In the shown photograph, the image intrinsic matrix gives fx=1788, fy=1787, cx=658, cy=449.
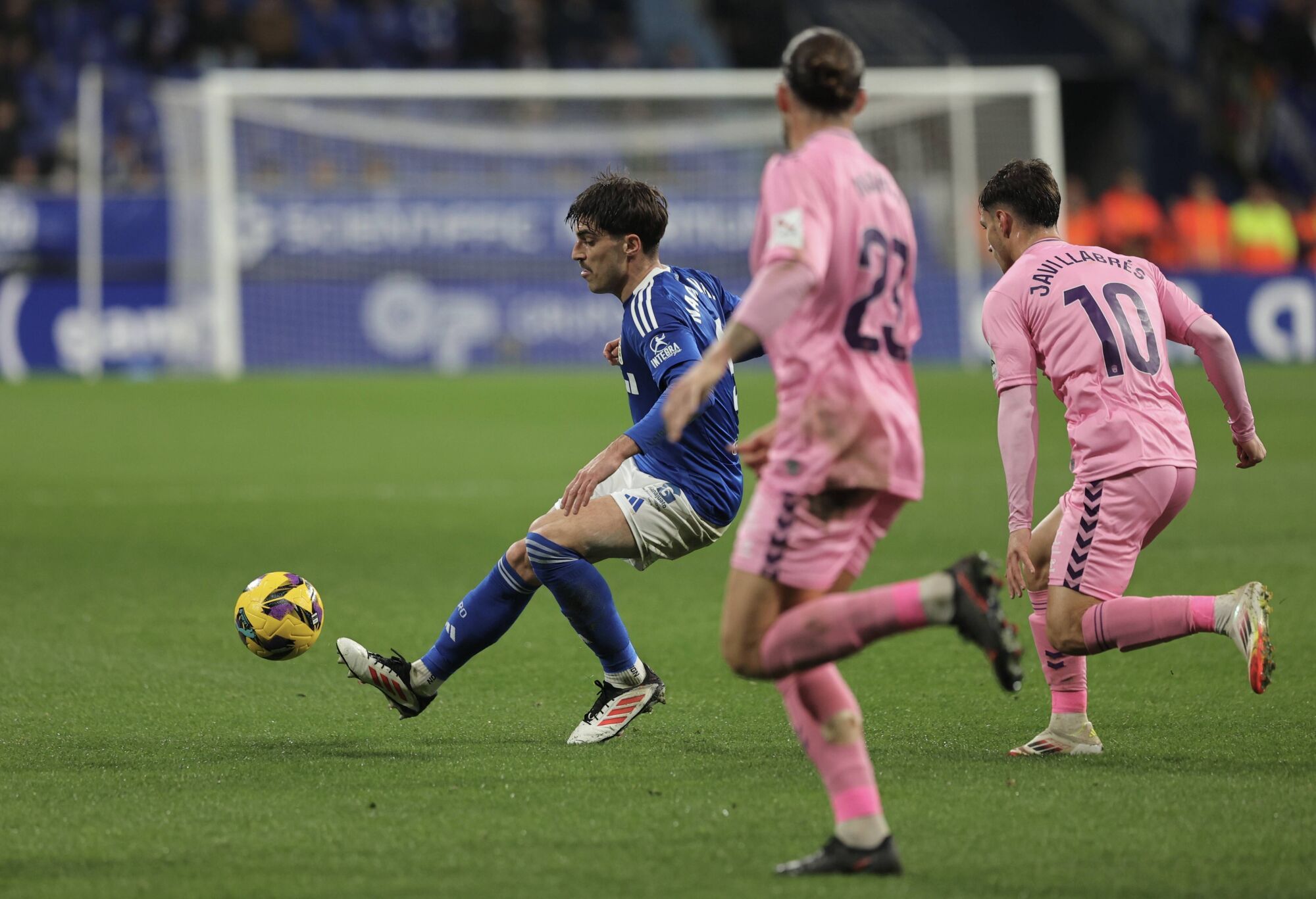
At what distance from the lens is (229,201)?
880 inches

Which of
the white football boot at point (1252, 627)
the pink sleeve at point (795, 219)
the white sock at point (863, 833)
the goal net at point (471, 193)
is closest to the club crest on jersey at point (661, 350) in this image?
the pink sleeve at point (795, 219)

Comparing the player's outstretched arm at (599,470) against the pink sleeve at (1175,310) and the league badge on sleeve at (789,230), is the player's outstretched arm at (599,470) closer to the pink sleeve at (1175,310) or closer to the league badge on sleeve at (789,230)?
the league badge on sleeve at (789,230)

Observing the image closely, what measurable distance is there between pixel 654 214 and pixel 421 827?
92.2 inches

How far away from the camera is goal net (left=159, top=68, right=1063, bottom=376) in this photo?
22.5 meters

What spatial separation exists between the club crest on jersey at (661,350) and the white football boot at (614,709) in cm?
111

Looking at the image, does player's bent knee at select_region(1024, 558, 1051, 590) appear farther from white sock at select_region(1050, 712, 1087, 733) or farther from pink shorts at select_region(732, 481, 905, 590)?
pink shorts at select_region(732, 481, 905, 590)

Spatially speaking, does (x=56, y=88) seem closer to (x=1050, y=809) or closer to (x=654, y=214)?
(x=654, y=214)

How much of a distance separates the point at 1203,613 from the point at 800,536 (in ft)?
5.61

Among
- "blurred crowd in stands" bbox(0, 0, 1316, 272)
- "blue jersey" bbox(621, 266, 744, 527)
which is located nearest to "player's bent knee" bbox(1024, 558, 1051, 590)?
"blue jersey" bbox(621, 266, 744, 527)

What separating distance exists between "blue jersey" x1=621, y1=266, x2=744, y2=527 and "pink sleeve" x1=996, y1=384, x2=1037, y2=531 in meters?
0.99

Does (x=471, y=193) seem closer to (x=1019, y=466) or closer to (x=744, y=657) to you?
(x=1019, y=466)

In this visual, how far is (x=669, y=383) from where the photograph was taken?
5.81 metres

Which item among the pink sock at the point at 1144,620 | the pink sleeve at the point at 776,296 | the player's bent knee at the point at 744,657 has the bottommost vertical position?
the pink sock at the point at 1144,620

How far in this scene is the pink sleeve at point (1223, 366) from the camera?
5699mm
